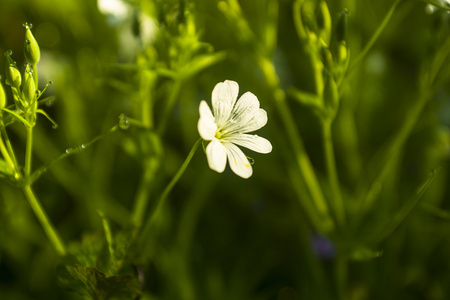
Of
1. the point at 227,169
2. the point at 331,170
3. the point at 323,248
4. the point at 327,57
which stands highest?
the point at 327,57

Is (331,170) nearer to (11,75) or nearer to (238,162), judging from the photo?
(238,162)

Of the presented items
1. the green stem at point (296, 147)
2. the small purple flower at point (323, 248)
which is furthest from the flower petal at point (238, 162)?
the small purple flower at point (323, 248)

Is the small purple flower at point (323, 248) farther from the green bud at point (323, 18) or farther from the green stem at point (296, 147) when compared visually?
the green bud at point (323, 18)

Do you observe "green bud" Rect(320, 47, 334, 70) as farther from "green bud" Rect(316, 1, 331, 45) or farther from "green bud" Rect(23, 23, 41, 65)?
"green bud" Rect(23, 23, 41, 65)

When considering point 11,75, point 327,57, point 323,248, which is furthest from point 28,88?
point 323,248

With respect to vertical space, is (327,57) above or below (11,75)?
above

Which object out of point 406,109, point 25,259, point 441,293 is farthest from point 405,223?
point 25,259

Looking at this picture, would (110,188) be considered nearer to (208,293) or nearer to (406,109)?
(208,293)

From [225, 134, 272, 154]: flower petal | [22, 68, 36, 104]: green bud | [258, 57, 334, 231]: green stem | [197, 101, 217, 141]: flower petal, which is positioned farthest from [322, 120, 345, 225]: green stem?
[22, 68, 36, 104]: green bud
